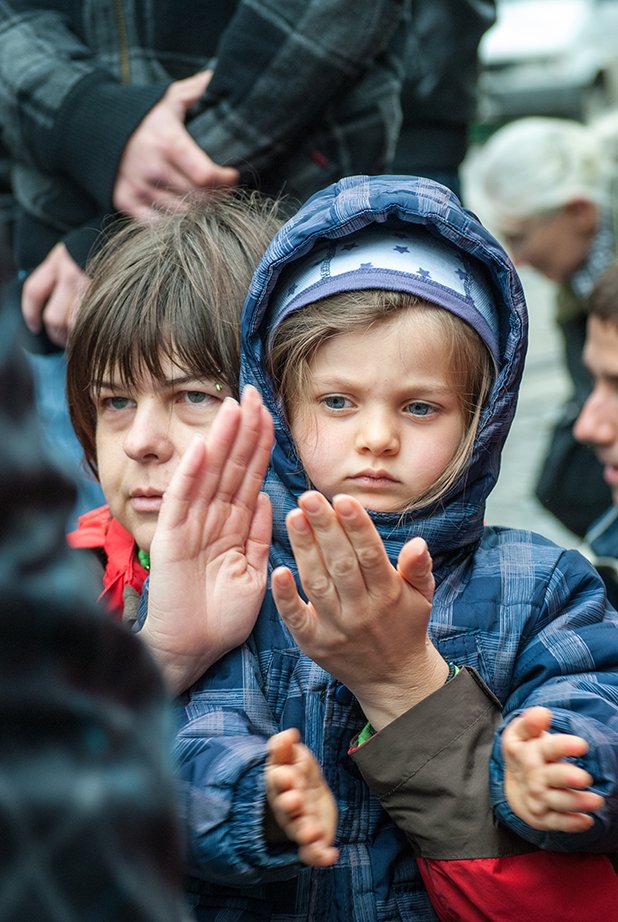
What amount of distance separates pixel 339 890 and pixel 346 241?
960 millimetres

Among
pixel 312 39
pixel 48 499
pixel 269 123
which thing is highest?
pixel 48 499

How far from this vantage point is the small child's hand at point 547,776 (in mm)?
1567

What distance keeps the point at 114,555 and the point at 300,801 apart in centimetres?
79

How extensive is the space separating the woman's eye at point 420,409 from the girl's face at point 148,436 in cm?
33

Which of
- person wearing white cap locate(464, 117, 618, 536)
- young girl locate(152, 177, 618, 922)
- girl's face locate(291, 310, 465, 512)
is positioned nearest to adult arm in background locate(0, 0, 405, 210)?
young girl locate(152, 177, 618, 922)

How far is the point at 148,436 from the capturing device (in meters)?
2.02

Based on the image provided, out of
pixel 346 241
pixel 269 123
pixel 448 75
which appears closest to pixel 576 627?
pixel 346 241

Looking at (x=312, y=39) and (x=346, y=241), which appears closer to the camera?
(x=346, y=241)

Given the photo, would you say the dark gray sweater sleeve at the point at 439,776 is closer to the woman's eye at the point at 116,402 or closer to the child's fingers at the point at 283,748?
the child's fingers at the point at 283,748

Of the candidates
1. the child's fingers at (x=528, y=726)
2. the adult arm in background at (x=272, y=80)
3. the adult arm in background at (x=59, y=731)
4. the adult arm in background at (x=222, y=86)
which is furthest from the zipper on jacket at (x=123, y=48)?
the adult arm in background at (x=59, y=731)

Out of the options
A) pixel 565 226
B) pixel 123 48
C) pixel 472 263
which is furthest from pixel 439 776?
pixel 565 226

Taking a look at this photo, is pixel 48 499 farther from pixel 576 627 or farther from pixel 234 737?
pixel 576 627

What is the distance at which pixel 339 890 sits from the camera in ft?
5.84

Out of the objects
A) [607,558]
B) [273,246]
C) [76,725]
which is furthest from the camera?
[607,558]
